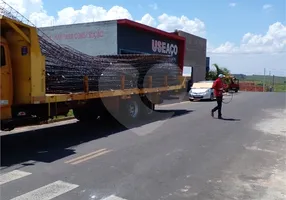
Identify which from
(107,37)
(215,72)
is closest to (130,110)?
(107,37)

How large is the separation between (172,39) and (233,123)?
1968 centimetres

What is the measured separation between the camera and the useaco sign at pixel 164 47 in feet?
90.4

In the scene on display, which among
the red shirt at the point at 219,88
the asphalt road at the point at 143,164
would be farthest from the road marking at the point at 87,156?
the red shirt at the point at 219,88

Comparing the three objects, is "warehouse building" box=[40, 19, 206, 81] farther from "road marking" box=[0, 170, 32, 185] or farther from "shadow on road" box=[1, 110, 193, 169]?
"road marking" box=[0, 170, 32, 185]

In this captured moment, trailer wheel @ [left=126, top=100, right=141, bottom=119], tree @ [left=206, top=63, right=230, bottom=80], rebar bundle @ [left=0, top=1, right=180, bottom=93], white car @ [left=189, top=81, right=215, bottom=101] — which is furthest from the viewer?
tree @ [left=206, top=63, right=230, bottom=80]

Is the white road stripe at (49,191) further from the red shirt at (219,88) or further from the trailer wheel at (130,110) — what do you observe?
the red shirt at (219,88)

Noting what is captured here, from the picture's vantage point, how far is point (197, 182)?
5.72 metres

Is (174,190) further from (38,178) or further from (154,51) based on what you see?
(154,51)

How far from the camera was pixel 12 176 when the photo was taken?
19.5 feet

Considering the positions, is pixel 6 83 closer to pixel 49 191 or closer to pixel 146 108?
pixel 49 191

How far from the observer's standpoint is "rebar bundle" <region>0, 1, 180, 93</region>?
31.4 feet

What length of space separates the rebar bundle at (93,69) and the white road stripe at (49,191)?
14.4 ft

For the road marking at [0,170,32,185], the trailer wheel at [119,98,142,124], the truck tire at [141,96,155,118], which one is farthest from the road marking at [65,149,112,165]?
the truck tire at [141,96,155,118]

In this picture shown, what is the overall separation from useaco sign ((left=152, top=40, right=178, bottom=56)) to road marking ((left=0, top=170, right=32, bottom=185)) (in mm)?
21871
